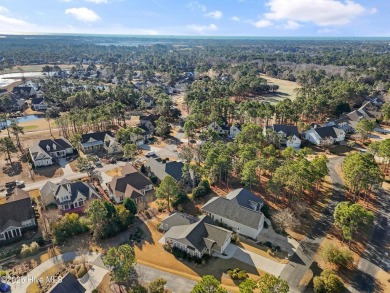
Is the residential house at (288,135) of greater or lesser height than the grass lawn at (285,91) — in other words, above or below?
above

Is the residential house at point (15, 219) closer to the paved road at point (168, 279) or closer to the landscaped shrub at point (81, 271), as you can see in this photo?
the landscaped shrub at point (81, 271)

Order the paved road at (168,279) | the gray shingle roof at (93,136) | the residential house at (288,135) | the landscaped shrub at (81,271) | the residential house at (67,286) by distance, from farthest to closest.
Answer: the residential house at (288,135), the gray shingle roof at (93,136), the landscaped shrub at (81,271), the paved road at (168,279), the residential house at (67,286)

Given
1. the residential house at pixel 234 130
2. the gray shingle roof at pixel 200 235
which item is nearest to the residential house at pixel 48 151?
the gray shingle roof at pixel 200 235

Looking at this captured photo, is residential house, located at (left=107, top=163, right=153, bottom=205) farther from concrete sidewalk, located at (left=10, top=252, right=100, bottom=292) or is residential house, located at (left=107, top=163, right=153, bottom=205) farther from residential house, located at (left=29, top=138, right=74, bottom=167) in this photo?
residential house, located at (left=29, top=138, right=74, bottom=167)

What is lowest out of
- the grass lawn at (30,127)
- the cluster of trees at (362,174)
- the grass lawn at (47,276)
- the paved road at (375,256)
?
the grass lawn at (30,127)

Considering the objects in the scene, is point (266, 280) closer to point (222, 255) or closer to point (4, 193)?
point (222, 255)

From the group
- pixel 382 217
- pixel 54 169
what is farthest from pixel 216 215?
pixel 54 169

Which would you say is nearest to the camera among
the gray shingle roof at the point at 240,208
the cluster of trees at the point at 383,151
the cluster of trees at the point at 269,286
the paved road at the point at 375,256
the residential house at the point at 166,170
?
the cluster of trees at the point at 269,286

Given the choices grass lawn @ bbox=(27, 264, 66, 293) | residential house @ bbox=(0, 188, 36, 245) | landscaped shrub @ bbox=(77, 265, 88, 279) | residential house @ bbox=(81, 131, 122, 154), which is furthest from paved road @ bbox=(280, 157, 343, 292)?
residential house @ bbox=(81, 131, 122, 154)
